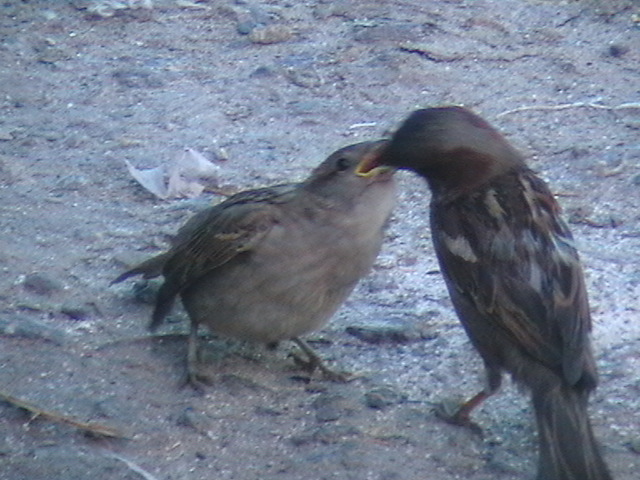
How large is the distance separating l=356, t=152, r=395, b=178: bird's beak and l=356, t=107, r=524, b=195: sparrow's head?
0.27 ft

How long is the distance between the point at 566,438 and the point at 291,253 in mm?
1233

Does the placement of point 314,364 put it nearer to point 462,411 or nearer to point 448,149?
point 462,411

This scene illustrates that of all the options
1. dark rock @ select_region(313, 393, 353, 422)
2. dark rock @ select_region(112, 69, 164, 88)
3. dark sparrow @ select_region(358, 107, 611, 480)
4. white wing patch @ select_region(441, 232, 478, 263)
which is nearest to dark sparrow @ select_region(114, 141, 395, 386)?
dark sparrow @ select_region(358, 107, 611, 480)

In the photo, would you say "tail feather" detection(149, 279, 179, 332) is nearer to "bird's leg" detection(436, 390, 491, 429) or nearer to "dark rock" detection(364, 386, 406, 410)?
"dark rock" detection(364, 386, 406, 410)

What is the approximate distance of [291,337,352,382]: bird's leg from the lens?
5.25 m

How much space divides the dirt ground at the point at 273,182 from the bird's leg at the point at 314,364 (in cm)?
4

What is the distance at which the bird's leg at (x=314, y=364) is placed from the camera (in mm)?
5254

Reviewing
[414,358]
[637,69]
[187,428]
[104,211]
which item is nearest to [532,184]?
[414,358]

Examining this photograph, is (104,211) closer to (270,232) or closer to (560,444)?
(270,232)

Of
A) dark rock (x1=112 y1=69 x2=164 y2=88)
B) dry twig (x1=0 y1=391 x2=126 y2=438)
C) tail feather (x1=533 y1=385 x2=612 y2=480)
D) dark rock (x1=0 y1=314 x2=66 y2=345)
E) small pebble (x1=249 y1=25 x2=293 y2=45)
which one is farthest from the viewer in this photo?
small pebble (x1=249 y1=25 x2=293 y2=45)

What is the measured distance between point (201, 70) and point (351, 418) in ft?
12.1

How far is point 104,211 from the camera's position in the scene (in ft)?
21.4

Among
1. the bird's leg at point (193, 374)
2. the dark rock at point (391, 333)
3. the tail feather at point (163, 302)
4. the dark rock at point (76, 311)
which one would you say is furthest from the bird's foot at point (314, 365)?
the dark rock at point (76, 311)

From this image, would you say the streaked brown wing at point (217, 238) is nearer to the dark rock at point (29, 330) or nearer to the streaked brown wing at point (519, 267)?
the dark rock at point (29, 330)
